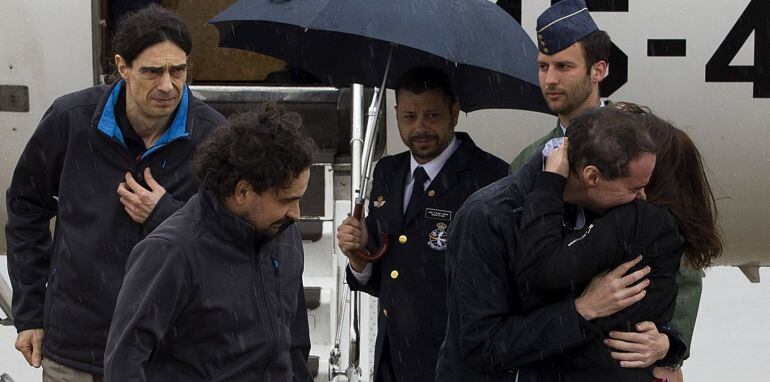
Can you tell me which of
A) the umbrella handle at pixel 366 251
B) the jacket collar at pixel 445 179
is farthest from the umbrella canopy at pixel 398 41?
the umbrella handle at pixel 366 251

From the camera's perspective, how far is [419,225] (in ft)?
11.6

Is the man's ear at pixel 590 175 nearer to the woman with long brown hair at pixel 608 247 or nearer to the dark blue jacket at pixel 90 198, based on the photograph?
the woman with long brown hair at pixel 608 247

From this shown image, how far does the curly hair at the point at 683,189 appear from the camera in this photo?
8.42 ft

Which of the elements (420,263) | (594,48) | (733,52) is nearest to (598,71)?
(594,48)

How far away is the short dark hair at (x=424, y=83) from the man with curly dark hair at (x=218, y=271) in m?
1.18

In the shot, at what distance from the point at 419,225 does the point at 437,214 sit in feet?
0.20

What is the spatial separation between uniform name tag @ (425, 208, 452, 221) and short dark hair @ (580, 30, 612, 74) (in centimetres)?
56

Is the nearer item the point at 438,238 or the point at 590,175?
the point at 590,175

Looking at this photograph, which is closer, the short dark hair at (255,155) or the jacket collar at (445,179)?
the short dark hair at (255,155)

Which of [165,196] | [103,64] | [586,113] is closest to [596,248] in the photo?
[586,113]

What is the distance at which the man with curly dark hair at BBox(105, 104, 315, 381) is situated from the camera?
89.9 inches

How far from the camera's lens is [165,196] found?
3.15m

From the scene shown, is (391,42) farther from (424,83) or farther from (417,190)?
(417,190)

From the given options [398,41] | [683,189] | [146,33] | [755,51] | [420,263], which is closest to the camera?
[683,189]
